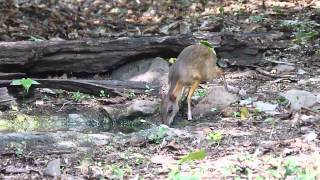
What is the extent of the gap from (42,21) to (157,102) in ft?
18.0

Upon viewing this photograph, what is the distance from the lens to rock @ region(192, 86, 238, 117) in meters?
7.32

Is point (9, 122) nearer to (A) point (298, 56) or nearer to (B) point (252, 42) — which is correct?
(B) point (252, 42)

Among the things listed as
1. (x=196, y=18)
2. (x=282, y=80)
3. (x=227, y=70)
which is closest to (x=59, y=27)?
(x=196, y=18)

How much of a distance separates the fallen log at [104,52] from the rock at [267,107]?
74.1 inches

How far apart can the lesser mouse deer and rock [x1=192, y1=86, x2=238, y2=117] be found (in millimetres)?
175

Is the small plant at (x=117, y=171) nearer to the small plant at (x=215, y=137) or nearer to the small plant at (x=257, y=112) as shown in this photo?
the small plant at (x=215, y=137)

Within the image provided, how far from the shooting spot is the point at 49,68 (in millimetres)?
9008

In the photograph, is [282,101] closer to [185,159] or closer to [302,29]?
[185,159]

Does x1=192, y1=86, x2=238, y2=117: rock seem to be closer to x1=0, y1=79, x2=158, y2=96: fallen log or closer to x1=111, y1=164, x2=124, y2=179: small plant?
x1=0, y1=79, x2=158, y2=96: fallen log

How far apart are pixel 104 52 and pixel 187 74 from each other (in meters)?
2.12

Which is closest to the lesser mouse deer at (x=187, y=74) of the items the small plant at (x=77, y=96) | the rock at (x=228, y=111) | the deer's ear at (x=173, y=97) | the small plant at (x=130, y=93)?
the deer's ear at (x=173, y=97)

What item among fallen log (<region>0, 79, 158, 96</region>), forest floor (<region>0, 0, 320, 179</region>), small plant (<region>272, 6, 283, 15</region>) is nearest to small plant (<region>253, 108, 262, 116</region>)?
forest floor (<region>0, 0, 320, 179</region>)

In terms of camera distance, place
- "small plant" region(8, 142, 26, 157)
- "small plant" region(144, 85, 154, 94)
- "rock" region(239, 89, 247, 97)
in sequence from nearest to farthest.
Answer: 1. "small plant" region(8, 142, 26, 157)
2. "rock" region(239, 89, 247, 97)
3. "small plant" region(144, 85, 154, 94)

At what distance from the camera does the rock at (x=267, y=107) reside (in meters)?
7.22
